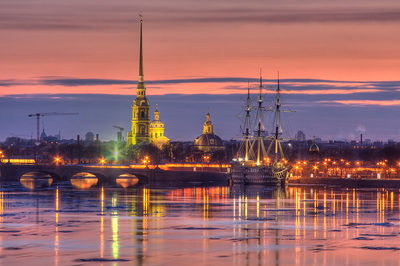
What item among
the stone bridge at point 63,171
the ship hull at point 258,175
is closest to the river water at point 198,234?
the ship hull at point 258,175

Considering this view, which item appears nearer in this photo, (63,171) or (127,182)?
(63,171)

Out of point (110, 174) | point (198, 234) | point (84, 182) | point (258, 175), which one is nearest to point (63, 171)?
point (84, 182)

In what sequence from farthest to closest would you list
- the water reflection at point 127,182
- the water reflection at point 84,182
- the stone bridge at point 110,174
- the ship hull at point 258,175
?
the stone bridge at point 110,174, the water reflection at point 127,182, the ship hull at point 258,175, the water reflection at point 84,182

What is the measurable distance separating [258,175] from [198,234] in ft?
295

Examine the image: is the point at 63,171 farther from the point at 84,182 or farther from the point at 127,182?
the point at 127,182

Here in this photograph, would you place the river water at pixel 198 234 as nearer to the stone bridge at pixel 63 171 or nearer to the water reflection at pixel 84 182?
the water reflection at pixel 84 182

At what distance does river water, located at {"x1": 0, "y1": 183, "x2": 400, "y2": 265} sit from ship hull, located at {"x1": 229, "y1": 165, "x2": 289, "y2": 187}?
5970 centimetres

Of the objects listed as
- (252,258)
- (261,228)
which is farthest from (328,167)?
(252,258)

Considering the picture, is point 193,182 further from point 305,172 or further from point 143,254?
point 143,254

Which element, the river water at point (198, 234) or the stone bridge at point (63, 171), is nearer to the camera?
the river water at point (198, 234)

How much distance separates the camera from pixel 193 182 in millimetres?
149375

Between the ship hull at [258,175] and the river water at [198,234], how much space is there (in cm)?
5970

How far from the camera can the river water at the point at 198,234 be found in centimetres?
3612

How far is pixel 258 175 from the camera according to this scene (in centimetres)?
13462
